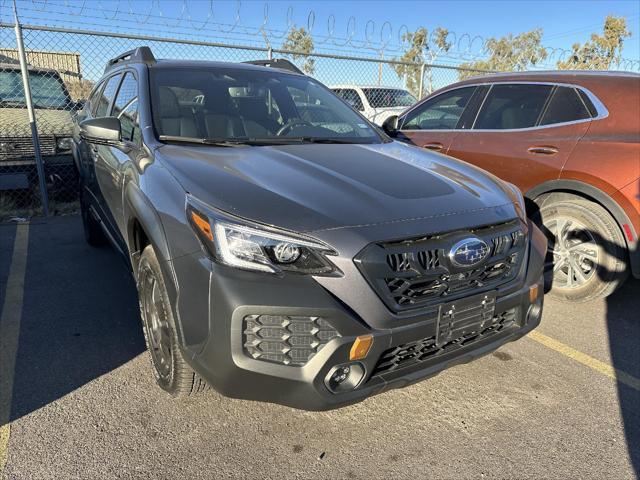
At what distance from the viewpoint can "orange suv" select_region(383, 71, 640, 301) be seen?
11.4 feet

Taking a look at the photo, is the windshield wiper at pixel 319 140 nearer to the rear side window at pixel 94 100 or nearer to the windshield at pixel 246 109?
the windshield at pixel 246 109

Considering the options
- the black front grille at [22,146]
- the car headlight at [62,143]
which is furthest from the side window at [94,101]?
the black front grille at [22,146]

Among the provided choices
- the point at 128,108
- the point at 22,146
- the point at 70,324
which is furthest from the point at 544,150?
the point at 22,146

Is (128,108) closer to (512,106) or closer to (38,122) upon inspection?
(512,106)

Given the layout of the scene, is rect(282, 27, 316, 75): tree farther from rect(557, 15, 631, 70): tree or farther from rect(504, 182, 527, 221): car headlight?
rect(557, 15, 631, 70): tree

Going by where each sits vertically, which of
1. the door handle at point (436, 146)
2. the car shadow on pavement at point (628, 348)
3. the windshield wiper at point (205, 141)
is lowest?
the car shadow on pavement at point (628, 348)

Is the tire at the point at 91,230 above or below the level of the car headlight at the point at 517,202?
below

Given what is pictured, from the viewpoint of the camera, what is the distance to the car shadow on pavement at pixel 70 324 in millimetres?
2777

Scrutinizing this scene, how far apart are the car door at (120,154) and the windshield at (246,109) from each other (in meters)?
0.19

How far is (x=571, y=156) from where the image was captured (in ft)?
12.2

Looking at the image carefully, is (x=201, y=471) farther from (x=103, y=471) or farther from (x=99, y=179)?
(x=99, y=179)

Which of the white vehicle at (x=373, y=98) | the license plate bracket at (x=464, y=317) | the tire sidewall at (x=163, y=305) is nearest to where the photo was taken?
the license plate bracket at (x=464, y=317)

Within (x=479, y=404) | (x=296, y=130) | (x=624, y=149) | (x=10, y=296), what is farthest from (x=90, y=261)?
(x=624, y=149)

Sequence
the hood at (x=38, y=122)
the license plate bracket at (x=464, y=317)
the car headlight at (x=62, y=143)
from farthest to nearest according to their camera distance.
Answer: the hood at (x=38, y=122)
the car headlight at (x=62, y=143)
the license plate bracket at (x=464, y=317)
